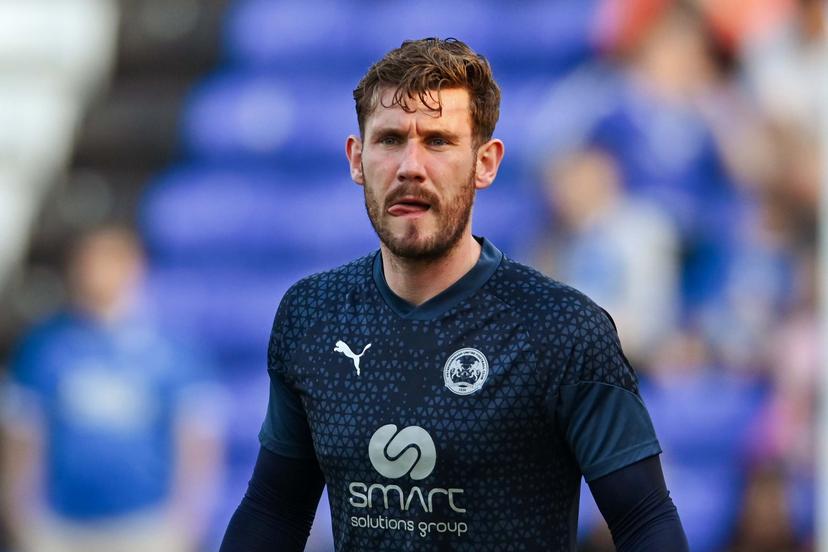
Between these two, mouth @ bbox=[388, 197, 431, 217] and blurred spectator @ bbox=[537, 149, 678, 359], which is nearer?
mouth @ bbox=[388, 197, 431, 217]

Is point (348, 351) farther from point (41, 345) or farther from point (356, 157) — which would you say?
point (41, 345)

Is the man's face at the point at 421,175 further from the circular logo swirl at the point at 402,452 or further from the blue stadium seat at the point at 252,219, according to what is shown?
the blue stadium seat at the point at 252,219

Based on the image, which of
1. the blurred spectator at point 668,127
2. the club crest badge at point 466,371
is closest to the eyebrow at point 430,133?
the club crest badge at point 466,371

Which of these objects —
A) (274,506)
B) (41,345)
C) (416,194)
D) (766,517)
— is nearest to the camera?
(416,194)

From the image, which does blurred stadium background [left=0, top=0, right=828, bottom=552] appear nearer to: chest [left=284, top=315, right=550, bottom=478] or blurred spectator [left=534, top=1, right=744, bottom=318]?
blurred spectator [left=534, top=1, right=744, bottom=318]

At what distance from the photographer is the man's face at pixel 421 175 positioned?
262 cm

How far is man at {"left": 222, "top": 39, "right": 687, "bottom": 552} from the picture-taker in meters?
2.55

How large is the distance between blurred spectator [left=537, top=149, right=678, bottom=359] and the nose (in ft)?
12.7

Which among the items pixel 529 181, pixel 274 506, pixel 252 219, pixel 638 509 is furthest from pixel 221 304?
pixel 638 509

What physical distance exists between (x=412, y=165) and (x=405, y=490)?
58 centimetres

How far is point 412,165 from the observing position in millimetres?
2605

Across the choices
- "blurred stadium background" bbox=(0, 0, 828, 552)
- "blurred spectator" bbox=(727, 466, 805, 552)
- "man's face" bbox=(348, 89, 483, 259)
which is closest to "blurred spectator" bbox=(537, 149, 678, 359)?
"blurred stadium background" bbox=(0, 0, 828, 552)

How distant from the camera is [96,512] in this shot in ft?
22.4

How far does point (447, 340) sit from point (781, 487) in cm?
399
